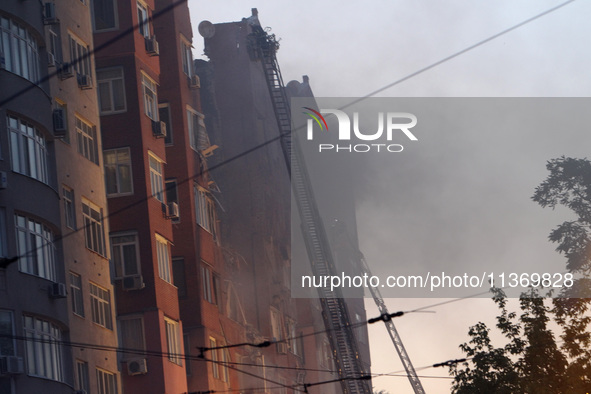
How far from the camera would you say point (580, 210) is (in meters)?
49.3

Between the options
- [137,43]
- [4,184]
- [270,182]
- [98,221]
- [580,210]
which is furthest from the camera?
[270,182]

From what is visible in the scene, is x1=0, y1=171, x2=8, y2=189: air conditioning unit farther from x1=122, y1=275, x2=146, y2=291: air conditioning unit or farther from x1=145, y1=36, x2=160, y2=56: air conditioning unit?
x1=145, y1=36, x2=160, y2=56: air conditioning unit

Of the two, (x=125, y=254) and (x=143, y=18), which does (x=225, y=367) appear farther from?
(x=143, y=18)

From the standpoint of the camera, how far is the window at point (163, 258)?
138 ft

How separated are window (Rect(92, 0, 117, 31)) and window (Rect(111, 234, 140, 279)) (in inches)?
297

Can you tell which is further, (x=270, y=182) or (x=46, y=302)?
(x=270, y=182)

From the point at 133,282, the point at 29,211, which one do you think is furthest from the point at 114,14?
the point at 29,211

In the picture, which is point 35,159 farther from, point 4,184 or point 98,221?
point 98,221

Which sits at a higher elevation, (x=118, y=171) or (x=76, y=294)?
(x=118, y=171)

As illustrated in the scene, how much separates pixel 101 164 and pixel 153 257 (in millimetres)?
3612

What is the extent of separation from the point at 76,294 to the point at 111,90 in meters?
9.67

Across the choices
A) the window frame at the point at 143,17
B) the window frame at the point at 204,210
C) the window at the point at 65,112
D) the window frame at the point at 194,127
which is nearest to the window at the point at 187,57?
the window frame at the point at 194,127

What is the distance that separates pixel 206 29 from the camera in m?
59.2

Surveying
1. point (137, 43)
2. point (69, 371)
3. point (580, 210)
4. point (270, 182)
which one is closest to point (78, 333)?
point (69, 371)
